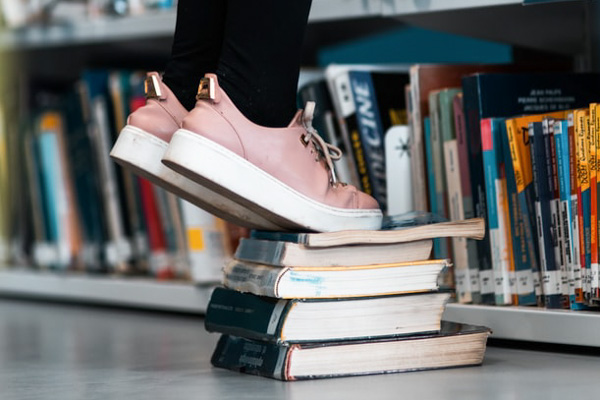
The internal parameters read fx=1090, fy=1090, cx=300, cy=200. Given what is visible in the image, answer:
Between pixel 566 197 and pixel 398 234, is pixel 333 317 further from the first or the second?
pixel 566 197

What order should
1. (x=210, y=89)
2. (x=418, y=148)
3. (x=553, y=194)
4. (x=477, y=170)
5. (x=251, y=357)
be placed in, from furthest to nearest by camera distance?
1. (x=418, y=148)
2. (x=477, y=170)
3. (x=553, y=194)
4. (x=251, y=357)
5. (x=210, y=89)

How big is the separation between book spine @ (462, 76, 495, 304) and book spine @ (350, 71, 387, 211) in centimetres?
20

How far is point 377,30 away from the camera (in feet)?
7.34

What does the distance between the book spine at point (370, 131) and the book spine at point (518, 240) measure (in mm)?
272

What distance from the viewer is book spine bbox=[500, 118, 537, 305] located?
1.44 metres

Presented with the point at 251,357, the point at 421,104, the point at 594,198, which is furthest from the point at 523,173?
the point at 251,357

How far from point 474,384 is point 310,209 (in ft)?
0.87

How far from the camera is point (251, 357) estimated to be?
4.23 ft

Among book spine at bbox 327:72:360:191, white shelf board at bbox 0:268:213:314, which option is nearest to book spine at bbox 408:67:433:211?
book spine at bbox 327:72:360:191

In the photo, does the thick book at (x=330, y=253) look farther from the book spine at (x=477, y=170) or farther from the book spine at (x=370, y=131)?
the book spine at (x=370, y=131)

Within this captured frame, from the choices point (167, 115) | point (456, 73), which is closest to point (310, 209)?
point (167, 115)

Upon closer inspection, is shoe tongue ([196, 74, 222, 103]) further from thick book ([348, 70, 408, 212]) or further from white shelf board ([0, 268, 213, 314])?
white shelf board ([0, 268, 213, 314])

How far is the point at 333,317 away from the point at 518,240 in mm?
339

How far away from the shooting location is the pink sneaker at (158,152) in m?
1.24
